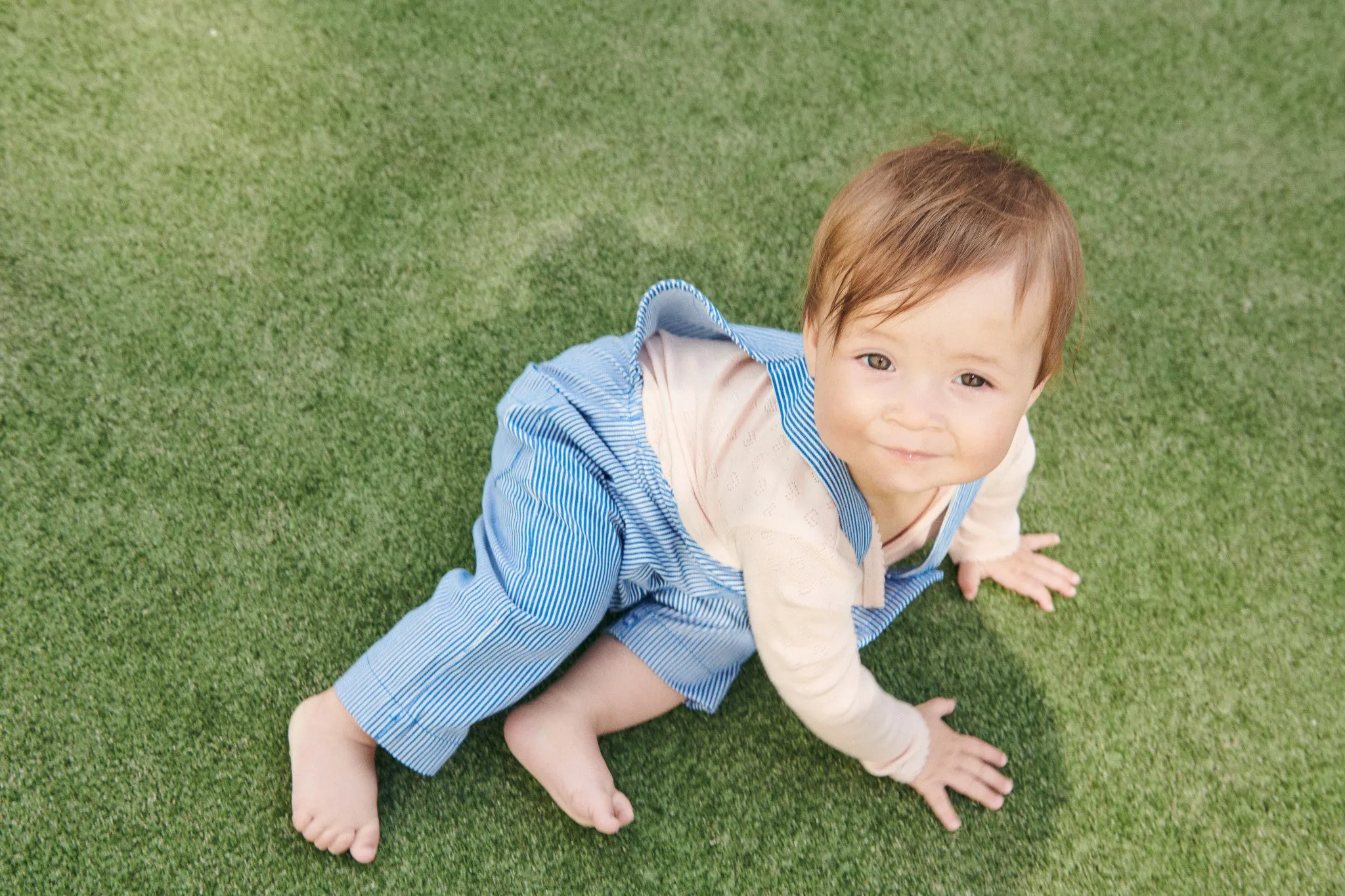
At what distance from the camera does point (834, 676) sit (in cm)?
112

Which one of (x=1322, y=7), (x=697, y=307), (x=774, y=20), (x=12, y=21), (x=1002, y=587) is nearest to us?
(x=697, y=307)

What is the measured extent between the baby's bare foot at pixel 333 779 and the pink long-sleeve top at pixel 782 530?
0.49m

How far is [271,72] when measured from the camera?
1.76m

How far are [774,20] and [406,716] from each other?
1.39 metres

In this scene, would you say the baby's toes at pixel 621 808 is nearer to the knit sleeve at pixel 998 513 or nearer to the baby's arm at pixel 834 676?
the baby's arm at pixel 834 676

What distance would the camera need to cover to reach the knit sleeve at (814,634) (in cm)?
106

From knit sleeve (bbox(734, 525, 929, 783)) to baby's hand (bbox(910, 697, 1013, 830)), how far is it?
0.42 ft

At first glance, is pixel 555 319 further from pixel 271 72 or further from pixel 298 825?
pixel 298 825

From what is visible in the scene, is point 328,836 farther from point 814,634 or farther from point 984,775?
point 984,775

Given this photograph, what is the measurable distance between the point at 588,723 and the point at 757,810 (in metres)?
0.24

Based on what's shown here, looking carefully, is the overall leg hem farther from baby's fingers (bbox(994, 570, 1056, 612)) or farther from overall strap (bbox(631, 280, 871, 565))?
baby's fingers (bbox(994, 570, 1056, 612))

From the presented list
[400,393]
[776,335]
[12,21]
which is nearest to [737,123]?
[776,335]

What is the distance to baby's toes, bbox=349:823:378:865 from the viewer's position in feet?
4.09

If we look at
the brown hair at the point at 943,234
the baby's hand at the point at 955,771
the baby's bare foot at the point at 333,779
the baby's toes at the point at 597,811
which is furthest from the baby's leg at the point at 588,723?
the brown hair at the point at 943,234
